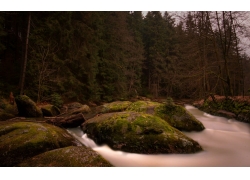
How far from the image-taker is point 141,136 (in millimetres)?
3660

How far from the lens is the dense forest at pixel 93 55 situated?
789 centimetres

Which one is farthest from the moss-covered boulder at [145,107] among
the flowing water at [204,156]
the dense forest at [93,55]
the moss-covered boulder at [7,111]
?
the moss-covered boulder at [7,111]

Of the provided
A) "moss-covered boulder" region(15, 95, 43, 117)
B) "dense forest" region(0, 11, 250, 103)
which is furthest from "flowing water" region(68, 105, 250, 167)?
"dense forest" region(0, 11, 250, 103)

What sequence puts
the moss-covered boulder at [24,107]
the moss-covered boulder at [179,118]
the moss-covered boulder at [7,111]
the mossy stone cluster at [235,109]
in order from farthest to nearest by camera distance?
1. the moss-covered boulder at [24,107]
2. the mossy stone cluster at [235,109]
3. the moss-covered boulder at [7,111]
4. the moss-covered boulder at [179,118]

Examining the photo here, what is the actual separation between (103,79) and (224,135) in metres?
10.8

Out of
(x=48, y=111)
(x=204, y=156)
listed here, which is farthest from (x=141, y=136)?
(x=48, y=111)

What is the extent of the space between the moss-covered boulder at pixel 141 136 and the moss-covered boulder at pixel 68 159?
96 cm

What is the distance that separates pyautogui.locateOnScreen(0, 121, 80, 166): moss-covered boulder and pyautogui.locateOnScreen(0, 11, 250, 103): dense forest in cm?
510

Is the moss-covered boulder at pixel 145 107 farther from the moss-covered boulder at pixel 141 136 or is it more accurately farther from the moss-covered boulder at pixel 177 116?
the moss-covered boulder at pixel 141 136

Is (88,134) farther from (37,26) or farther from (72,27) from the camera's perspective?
(72,27)

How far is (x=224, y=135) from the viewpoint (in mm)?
4805

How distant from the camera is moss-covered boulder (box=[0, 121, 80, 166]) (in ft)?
9.54

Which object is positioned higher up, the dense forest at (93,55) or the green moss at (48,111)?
the dense forest at (93,55)

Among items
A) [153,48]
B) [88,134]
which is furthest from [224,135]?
[153,48]
